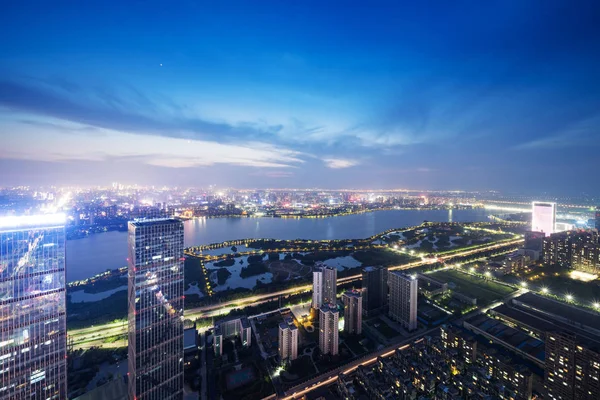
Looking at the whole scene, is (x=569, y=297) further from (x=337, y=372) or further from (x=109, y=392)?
(x=109, y=392)

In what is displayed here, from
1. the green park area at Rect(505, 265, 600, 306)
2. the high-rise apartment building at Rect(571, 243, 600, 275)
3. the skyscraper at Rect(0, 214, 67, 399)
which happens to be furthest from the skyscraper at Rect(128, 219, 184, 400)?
the high-rise apartment building at Rect(571, 243, 600, 275)

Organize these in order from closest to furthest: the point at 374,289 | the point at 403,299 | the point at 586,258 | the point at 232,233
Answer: the point at 403,299, the point at 374,289, the point at 586,258, the point at 232,233

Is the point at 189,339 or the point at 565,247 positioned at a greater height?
the point at 565,247

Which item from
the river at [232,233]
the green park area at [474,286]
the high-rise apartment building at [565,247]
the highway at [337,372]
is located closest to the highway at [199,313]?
the green park area at [474,286]

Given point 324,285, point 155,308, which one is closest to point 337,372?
point 324,285

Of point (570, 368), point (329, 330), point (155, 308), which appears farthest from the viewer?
point (329, 330)

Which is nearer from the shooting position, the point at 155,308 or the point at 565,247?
the point at 155,308

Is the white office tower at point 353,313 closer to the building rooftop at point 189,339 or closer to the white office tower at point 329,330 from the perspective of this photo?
the white office tower at point 329,330

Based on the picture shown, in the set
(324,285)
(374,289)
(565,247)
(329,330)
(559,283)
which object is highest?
(565,247)
